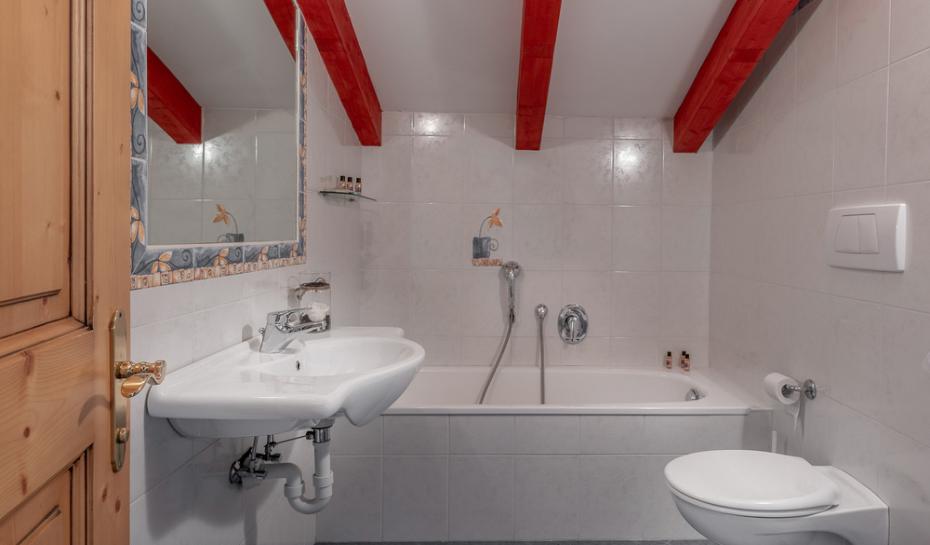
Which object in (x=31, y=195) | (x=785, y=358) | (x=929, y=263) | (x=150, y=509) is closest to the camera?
(x=31, y=195)

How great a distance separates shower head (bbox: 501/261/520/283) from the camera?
3.02m

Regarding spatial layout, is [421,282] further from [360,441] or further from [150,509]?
[150,509]

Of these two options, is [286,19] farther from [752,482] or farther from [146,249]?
[752,482]

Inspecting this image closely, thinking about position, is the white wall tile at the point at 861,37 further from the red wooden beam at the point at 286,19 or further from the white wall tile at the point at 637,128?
the red wooden beam at the point at 286,19

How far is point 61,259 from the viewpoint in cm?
59

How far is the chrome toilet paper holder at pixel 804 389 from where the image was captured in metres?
1.98

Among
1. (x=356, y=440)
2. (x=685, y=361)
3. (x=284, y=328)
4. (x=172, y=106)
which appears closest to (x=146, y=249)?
(x=172, y=106)

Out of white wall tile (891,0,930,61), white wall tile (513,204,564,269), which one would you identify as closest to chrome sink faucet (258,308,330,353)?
white wall tile (513,204,564,269)

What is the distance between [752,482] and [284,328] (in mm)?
1533

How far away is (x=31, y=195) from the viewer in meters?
0.54

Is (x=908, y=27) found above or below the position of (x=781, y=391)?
above

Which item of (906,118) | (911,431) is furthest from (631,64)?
(911,431)

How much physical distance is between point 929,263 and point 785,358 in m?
0.83

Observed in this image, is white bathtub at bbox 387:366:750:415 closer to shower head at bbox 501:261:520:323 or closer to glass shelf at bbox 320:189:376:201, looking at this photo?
shower head at bbox 501:261:520:323
